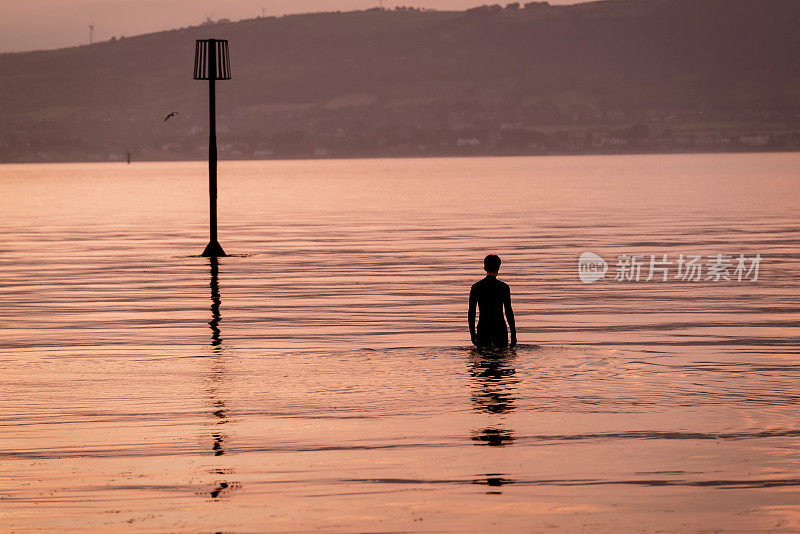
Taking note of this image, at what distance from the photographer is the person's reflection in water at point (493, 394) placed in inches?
556

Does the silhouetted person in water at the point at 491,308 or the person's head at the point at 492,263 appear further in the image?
the silhouetted person in water at the point at 491,308

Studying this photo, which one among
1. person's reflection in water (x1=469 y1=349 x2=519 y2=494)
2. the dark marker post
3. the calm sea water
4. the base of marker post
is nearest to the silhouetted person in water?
person's reflection in water (x1=469 y1=349 x2=519 y2=494)

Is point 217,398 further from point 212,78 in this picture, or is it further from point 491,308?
point 212,78

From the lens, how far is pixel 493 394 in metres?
17.3

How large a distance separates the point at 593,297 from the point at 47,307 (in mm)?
11611

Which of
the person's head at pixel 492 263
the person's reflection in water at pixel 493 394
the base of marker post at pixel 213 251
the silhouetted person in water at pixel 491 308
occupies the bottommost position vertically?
the base of marker post at pixel 213 251

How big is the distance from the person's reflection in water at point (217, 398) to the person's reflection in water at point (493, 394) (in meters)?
2.18

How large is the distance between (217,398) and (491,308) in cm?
481

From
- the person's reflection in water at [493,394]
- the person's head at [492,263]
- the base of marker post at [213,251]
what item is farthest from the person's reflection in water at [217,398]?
the base of marker post at [213,251]

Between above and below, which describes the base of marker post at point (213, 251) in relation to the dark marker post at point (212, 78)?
below

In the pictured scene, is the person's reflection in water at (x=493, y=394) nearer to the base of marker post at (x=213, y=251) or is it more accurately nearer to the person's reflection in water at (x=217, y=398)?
the person's reflection in water at (x=217, y=398)

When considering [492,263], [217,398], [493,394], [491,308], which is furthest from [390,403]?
[491,308]

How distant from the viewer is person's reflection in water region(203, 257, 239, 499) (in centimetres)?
1225

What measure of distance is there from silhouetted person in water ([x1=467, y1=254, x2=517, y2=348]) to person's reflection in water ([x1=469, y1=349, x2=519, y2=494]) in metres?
0.19
